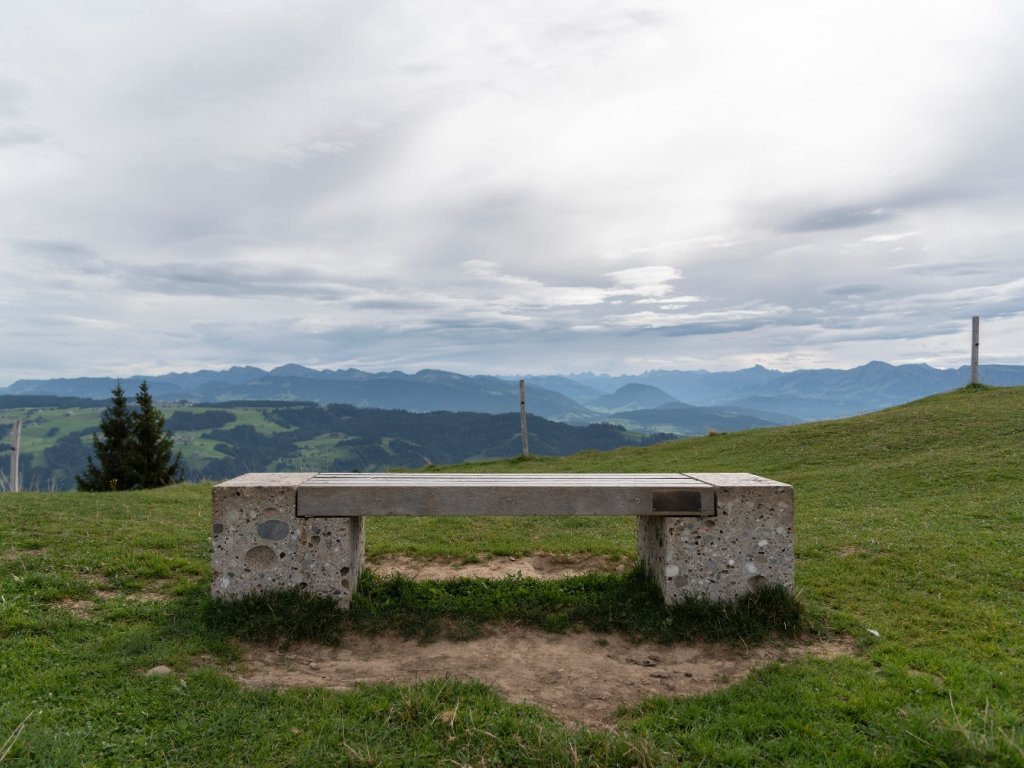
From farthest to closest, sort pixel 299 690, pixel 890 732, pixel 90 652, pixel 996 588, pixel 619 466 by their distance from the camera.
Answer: pixel 619 466, pixel 996 588, pixel 90 652, pixel 299 690, pixel 890 732

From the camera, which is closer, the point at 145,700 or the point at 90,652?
the point at 145,700

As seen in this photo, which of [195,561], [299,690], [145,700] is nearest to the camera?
[145,700]

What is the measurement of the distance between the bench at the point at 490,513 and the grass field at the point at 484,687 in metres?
0.60

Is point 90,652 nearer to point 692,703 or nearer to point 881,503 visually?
point 692,703

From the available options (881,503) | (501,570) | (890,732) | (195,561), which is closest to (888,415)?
(881,503)

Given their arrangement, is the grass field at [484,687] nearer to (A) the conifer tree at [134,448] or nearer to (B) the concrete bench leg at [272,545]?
→ (B) the concrete bench leg at [272,545]

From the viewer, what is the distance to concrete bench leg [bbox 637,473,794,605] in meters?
5.67

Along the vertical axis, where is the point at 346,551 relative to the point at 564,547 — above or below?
above

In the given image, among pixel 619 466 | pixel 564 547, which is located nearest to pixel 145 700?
pixel 564 547

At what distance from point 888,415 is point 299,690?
18.9 m

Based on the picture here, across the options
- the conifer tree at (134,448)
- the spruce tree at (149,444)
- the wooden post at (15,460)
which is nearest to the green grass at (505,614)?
the wooden post at (15,460)

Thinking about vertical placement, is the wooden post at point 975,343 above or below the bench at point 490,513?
above

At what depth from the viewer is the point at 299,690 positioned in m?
4.34

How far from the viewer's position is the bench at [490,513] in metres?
5.63
